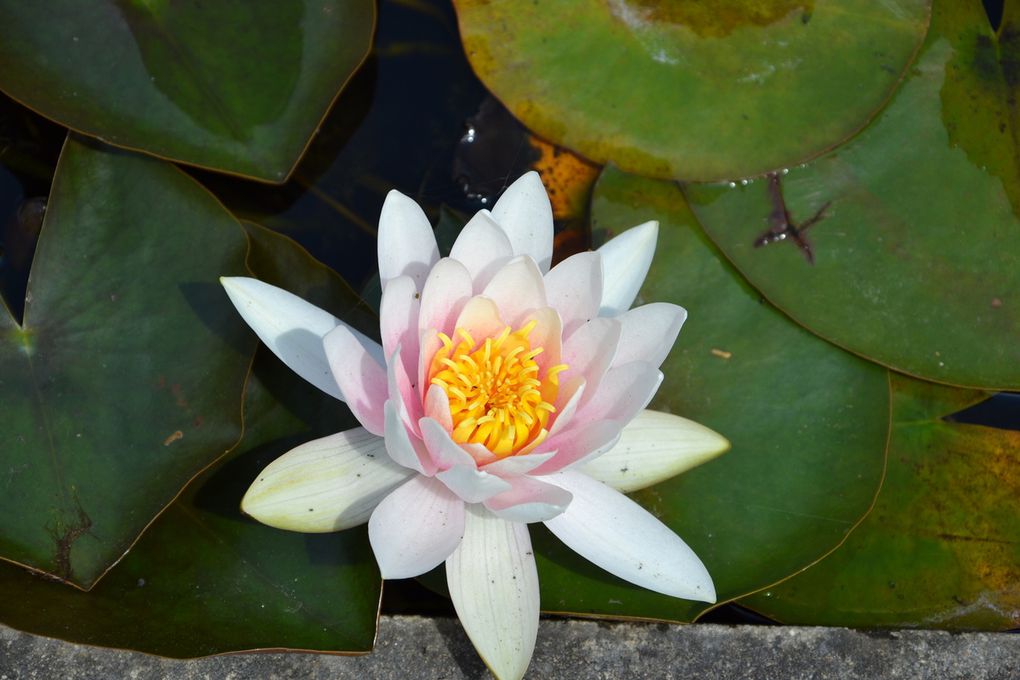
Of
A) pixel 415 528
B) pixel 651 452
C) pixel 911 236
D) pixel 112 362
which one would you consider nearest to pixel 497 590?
pixel 415 528

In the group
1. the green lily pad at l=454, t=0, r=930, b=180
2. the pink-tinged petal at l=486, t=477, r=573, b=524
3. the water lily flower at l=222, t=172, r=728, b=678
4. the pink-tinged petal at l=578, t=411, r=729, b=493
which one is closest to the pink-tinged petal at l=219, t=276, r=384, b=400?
the water lily flower at l=222, t=172, r=728, b=678

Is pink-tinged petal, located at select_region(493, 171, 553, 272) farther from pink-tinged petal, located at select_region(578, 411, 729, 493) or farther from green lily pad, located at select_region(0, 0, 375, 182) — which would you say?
green lily pad, located at select_region(0, 0, 375, 182)

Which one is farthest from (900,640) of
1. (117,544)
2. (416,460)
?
(117,544)

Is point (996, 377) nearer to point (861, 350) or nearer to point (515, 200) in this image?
point (861, 350)

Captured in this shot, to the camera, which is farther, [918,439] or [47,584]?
[918,439]

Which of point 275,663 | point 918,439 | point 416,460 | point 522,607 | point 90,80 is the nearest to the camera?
point 416,460

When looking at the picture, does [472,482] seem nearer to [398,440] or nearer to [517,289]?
[398,440]
